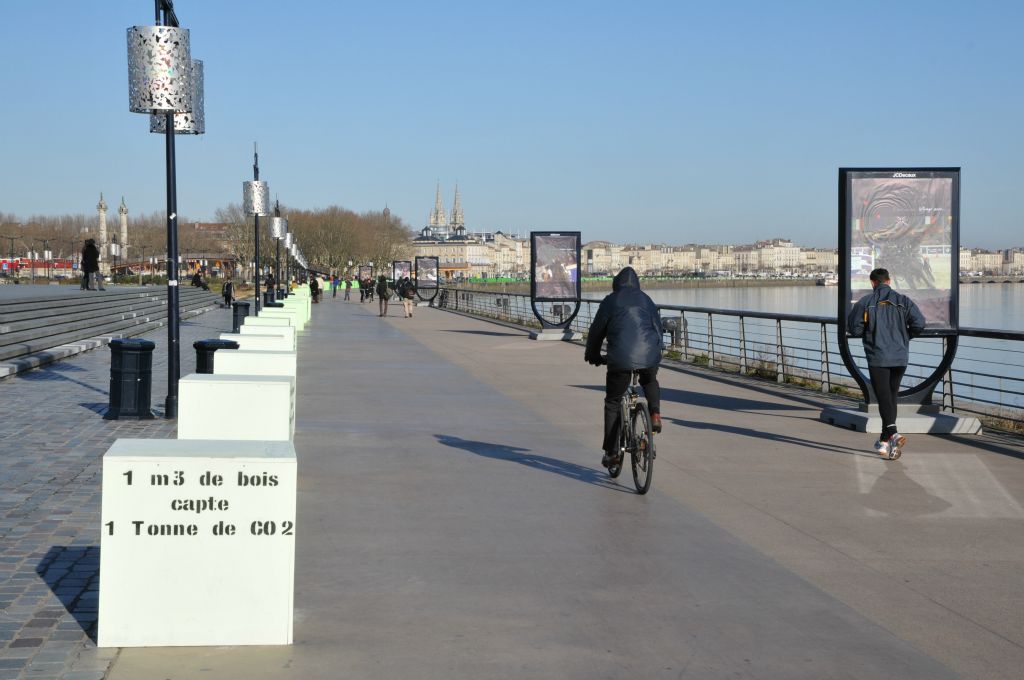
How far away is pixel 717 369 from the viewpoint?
72.2 feet

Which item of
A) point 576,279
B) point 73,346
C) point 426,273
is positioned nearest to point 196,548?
point 73,346

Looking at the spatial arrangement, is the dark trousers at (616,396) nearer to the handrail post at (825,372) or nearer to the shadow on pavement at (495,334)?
the handrail post at (825,372)

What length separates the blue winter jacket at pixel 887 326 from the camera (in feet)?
37.3

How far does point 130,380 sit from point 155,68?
338 cm

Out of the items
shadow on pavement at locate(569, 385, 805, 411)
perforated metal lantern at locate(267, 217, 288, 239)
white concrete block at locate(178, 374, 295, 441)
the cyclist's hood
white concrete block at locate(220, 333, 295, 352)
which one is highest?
perforated metal lantern at locate(267, 217, 288, 239)

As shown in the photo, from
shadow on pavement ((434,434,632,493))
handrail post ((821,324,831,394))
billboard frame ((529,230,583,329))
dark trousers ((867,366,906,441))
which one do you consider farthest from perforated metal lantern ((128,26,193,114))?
billboard frame ((529,230,583,329))

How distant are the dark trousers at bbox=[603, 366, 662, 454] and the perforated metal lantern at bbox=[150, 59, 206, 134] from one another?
22.3 feet

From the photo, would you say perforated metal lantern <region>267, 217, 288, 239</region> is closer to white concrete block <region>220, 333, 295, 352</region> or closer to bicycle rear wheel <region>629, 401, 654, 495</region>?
white concrete block <region>220, 333, 295, 352</region>

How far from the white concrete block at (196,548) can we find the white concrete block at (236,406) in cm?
336

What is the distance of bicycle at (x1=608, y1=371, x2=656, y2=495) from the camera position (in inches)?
352

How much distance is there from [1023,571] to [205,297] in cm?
5630

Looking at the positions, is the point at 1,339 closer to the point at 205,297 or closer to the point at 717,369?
the point at 717,369

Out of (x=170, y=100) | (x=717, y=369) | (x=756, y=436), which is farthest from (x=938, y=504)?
(x=717, y=369)

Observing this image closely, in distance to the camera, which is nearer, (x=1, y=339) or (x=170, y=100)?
(x=170, y=100)
